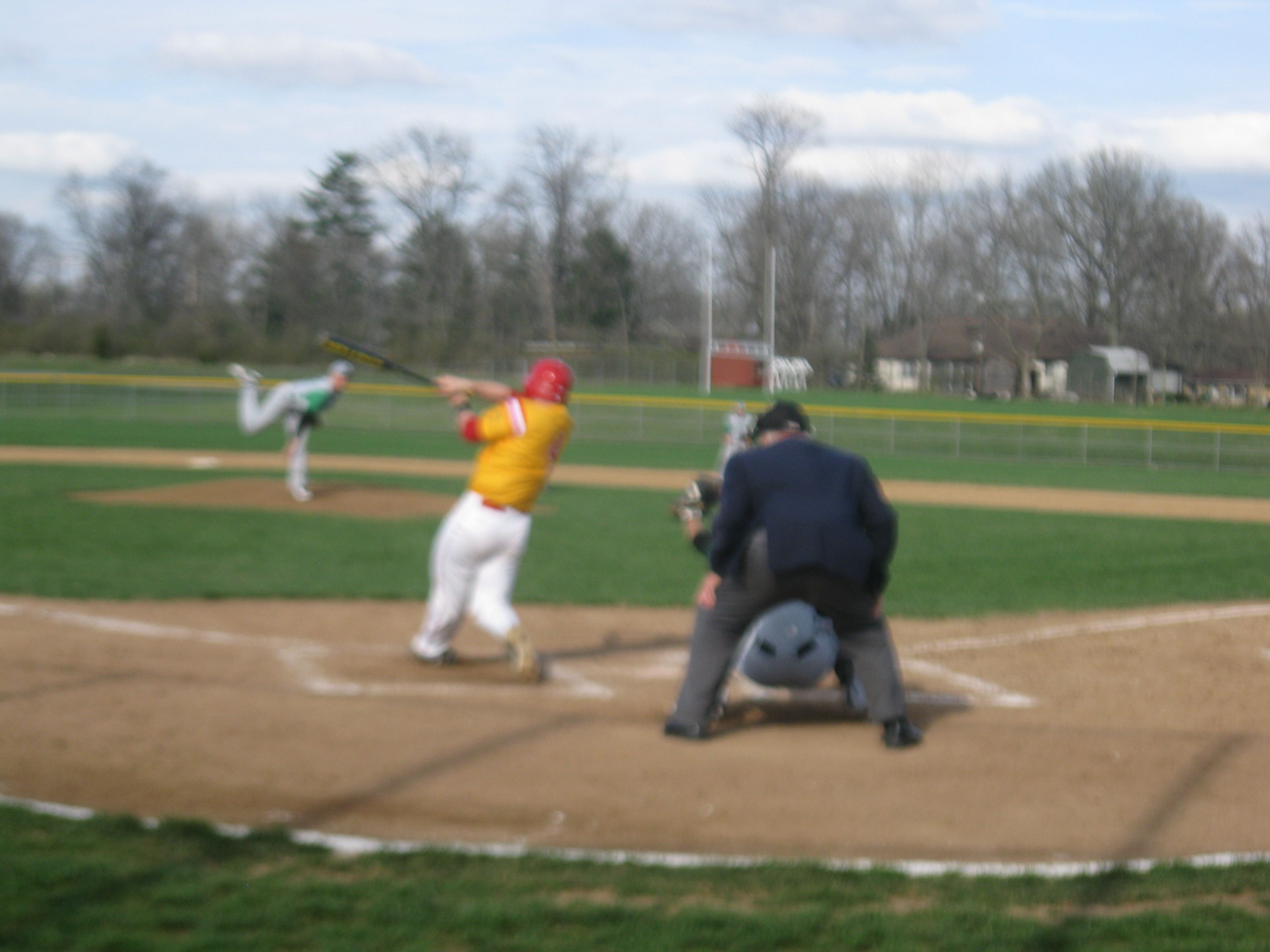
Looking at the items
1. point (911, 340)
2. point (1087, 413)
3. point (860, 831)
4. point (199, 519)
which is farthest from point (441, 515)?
point (911, 340)

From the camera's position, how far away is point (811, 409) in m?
37.6

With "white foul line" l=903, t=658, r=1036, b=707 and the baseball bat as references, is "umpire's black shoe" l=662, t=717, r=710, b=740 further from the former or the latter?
the baseball bat

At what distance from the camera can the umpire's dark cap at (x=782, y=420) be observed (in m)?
6.21

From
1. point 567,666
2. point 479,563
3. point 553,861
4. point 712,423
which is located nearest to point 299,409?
point 567,666

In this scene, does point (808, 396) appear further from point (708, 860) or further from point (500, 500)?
point (708, 860)

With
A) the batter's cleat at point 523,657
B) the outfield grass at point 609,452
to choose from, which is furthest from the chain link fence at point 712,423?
the batter's cleat at point 523,657

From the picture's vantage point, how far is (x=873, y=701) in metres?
6.25

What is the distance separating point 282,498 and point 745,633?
12591mm

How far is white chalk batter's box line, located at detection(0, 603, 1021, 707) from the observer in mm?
7305

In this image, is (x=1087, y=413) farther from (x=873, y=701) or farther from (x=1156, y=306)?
(x=873, y=701)

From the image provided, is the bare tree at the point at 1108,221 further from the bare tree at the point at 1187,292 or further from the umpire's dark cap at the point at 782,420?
the umpire's dark cap at the point at 782,420

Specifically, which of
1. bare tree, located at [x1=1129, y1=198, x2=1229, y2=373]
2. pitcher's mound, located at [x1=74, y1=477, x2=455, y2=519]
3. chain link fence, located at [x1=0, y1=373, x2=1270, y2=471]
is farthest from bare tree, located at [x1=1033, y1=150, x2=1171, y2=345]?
pitcher's mound, located at [x1=74, y1=477, x2=455, y2=519]

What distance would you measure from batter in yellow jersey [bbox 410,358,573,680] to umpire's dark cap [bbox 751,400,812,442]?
1.51 m

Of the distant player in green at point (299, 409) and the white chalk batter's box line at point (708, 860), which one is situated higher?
the distant player in green at point (299, 409)
